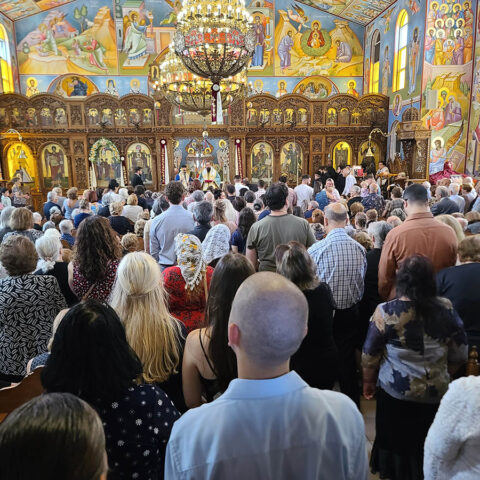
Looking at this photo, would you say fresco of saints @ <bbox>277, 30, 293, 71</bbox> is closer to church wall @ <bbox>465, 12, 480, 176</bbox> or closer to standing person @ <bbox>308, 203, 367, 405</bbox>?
church wall @ <bbox>465, 12, 480, 176</bbox>

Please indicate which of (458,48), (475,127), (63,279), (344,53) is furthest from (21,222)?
(344,53)

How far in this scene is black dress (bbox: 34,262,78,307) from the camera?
339 cm

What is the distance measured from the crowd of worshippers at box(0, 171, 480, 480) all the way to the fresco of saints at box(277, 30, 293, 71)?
55.1 ft

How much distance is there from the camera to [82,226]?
3.14m

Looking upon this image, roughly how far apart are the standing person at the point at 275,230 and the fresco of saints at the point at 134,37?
17.7 metres

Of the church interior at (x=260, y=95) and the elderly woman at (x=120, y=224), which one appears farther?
the church interior at (x=260, y=95)

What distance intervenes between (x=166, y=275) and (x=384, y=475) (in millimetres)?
2093

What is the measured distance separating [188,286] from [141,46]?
752 inches

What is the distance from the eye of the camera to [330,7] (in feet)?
61.0

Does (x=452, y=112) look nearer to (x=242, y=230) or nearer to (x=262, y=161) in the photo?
(x=262, y=161)

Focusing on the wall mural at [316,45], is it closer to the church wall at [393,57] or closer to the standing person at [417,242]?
the church wall at [393,57]

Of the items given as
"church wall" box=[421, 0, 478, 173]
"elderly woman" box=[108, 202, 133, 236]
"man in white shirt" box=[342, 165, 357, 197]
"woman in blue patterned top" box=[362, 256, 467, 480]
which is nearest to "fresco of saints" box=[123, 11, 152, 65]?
"man in white shirt" box=[342, 165, 357, 197]

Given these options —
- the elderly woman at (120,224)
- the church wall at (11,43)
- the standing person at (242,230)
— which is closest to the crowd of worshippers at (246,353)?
the standing person at (242,230)

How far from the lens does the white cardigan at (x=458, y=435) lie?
56.0 inches
